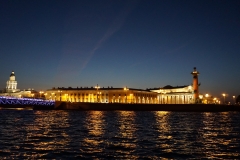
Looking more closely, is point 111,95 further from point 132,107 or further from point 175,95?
point 175,95

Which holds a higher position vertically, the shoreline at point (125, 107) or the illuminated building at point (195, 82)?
the illuminated building at point (195, 82)

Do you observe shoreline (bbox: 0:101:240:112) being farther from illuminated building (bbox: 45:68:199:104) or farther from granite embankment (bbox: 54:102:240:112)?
illuminated building (bbox: 45:68:199:104)

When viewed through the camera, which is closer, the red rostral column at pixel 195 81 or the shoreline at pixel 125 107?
the shoreline at pixel 125 107

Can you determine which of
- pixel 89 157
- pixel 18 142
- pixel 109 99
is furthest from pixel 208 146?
pixel 109 99

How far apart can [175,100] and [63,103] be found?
2475 inches

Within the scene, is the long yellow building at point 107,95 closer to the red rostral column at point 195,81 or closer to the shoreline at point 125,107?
the red rostral column at point 195,81

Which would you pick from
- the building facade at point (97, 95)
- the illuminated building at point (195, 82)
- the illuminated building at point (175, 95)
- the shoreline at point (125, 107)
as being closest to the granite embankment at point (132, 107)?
the shoreline at point (125, 107)

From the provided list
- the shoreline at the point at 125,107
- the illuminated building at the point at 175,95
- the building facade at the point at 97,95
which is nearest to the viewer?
the shoreline at the point at 125,107

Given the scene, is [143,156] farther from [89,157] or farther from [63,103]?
[63,103]

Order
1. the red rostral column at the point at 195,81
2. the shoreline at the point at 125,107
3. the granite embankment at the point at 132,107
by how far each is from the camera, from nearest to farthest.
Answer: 1. the granite embankment at the point at 132,107
2. the shoreline at the point at 125,107
3. the red rostral column at the point at 195,81

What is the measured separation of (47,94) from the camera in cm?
14800

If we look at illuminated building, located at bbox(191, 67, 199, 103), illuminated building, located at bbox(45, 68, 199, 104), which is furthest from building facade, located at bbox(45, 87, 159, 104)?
illuminated building, located at bbox(191, 67, 199, 103)

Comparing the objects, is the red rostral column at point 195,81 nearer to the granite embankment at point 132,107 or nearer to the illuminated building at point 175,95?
the granite embankment at point 132,107

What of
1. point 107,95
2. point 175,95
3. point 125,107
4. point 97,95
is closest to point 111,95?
point 107,95
